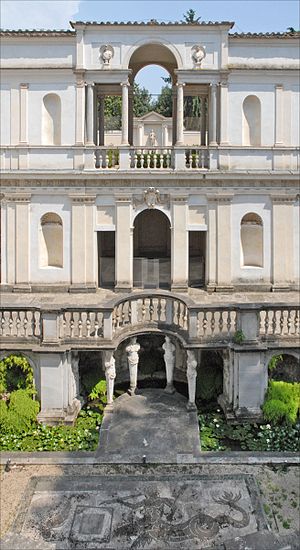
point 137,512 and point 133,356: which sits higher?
point 133,356

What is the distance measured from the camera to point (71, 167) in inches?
803

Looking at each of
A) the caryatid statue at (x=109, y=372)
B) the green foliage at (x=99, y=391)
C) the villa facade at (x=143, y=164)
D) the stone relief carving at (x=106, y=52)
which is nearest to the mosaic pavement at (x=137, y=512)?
the caryatid statue at (x=109, y=372)

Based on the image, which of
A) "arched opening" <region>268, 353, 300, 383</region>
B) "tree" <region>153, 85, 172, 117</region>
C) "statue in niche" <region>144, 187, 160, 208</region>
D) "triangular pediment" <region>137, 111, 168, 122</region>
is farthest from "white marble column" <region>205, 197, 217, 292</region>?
"tree" <region>153, 85, 172, 117</region>

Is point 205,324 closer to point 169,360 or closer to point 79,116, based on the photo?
point 169,360

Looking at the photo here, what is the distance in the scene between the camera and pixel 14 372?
13242 millimetres

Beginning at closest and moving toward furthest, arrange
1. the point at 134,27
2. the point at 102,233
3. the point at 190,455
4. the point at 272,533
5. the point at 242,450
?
the point at 272,533 → the point at 190,455 → the point at 242,450 → the point at 134,27 → the point at 102,233

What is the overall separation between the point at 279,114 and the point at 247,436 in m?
14.0

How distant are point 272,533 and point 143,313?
6.54 meters

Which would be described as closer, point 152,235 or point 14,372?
→ point 14,372

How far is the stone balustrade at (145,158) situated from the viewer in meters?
20.3

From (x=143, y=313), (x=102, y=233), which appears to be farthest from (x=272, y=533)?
(x=102, y=233)

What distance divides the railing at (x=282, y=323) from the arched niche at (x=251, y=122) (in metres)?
10.3

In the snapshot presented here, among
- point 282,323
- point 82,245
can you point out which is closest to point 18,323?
point 282,323

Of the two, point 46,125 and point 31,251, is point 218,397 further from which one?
point 46,125
